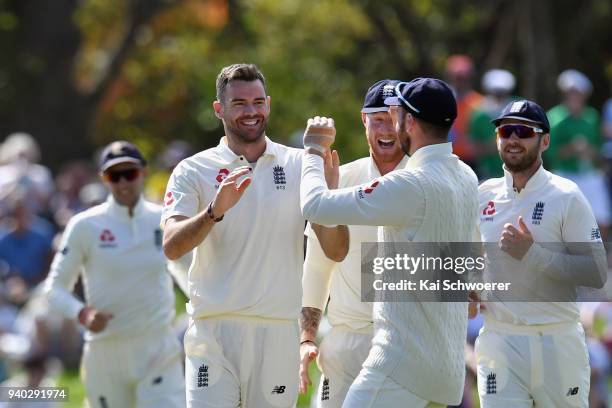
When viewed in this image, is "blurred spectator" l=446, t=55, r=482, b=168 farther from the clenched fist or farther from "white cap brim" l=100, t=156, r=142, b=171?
the clenched fist

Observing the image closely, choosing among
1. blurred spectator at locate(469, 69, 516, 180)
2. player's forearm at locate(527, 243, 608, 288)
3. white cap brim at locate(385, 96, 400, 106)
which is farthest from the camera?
blurred spectator at locate(469, 69, 516, 180)

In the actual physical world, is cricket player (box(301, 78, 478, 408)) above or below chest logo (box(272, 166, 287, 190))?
below

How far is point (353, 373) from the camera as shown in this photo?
8.84m

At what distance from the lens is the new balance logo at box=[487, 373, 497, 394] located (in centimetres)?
881

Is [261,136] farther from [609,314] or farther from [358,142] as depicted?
[358,142]

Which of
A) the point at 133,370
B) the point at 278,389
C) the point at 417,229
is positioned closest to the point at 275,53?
the point at 133,370

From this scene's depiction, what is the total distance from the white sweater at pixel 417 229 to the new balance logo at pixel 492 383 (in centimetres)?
130

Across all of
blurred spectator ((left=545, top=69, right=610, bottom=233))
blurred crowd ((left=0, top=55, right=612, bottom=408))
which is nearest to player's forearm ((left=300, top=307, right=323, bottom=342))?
blurred crowd ((left=0, top=55, right=612, bottom=408))

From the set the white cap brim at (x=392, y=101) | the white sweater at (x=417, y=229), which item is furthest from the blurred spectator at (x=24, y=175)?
the white sweater at (x=417, y=229)

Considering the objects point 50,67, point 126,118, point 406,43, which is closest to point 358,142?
point 406,43

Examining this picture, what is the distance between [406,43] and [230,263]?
15.7m

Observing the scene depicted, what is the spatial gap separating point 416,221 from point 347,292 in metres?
1.57

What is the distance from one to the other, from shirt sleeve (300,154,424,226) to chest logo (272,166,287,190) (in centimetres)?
76

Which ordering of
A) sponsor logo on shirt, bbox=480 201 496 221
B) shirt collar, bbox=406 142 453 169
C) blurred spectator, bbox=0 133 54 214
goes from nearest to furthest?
shirt collar, bbox=406 142 453 169
sponsor logo on shirt, bbox=480 201 496 221
blurred spectator, bbox=0 133 54 214
